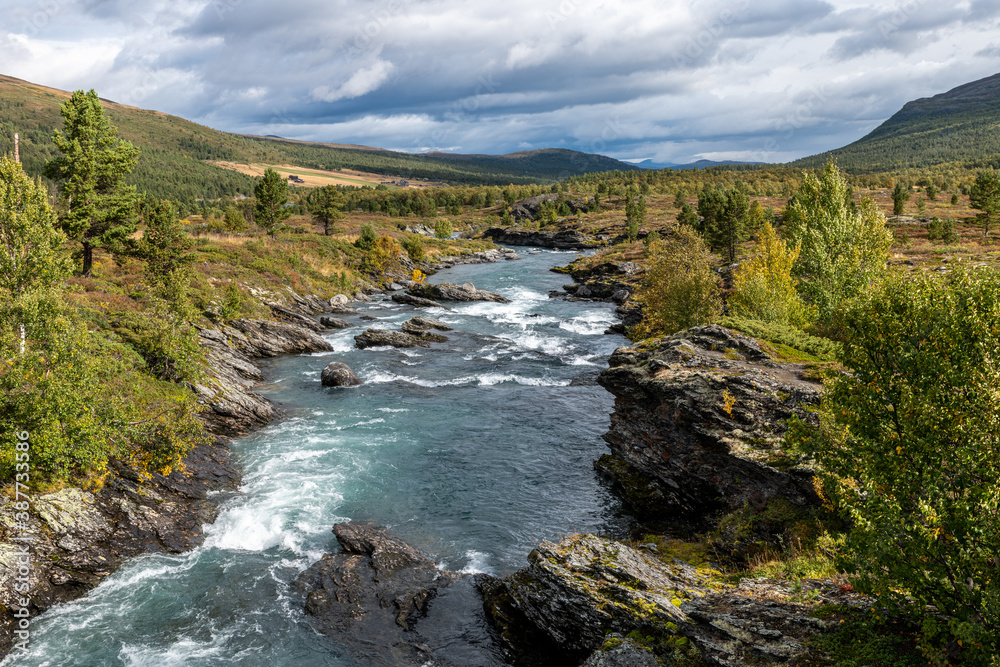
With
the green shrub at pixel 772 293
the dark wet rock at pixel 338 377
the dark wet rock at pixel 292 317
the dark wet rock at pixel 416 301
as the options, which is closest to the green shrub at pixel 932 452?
the green shrub at pixel 772 293

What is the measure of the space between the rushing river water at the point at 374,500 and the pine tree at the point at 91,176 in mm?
15757

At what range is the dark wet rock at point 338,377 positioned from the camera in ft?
131

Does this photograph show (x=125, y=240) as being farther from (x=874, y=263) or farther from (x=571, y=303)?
(x=874, y=263)

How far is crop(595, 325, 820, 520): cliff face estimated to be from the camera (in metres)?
20.4

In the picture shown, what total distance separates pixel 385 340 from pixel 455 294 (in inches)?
994

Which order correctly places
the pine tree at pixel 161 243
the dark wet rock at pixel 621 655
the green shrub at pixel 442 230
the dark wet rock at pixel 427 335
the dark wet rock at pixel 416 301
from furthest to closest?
the green shrub at pixel 442 230
the dark wet rock at pixel 416 301
the dark wet rock at pixel 427 335
the pine tree at pixel 161 243
the dark wet rock at pixel 621 655

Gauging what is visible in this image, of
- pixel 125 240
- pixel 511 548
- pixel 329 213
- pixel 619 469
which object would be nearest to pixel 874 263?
pixel 619 469

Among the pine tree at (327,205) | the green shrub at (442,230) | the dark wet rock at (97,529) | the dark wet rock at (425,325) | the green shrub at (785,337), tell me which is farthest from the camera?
the green shrub at (442,230)

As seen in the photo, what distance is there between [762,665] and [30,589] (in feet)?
72.4

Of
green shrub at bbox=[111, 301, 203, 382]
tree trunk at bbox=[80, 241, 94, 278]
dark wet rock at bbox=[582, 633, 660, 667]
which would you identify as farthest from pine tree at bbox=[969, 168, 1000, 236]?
tree trunk at bbox=[80, 241, 94, 278]

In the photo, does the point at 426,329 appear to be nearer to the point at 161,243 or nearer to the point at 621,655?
the point at 161,243

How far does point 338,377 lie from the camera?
3981cm

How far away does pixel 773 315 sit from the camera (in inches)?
1462

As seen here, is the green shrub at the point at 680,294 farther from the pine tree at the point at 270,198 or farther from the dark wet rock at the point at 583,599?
the pine tree at the point at 270,198
